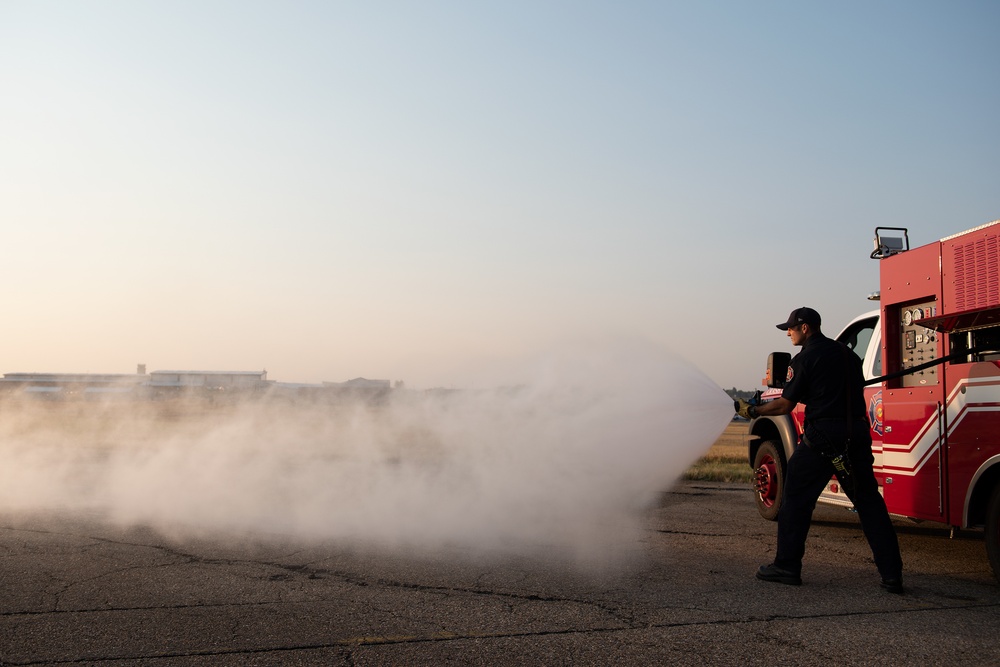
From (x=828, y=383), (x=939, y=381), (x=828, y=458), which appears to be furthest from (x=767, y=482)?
(x=828, y=383)

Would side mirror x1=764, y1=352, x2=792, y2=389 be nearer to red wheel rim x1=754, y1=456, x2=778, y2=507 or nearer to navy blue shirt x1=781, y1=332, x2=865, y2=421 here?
navy blue shirt x1=781, y1=332, x2=865, y2=421

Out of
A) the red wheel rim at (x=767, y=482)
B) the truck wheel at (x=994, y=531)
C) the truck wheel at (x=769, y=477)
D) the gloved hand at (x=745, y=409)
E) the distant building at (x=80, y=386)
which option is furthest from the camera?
the distant building at (x=80, y=386)

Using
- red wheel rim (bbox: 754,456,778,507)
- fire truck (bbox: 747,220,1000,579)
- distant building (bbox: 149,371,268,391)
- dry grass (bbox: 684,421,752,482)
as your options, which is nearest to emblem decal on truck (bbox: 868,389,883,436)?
fire truck (bbox: 747,220,1000,579)

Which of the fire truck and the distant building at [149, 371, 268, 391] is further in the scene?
the distant building at [149, 371, 268, 391]

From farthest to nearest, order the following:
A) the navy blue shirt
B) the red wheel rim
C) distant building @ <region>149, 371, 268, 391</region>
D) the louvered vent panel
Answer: distant building @ <region>149, 371, 268, 391</region>, the red wheel rim, the navy blue shirt, the louvered vent panel

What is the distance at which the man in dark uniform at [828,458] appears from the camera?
18.7ft

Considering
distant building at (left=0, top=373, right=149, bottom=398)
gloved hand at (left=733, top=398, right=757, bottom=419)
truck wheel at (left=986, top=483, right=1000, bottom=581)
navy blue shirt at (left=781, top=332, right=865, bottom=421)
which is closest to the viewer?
truck wheel at (left=986, top=483, right=1000, bottom=581)

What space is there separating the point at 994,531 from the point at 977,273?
1841 millimetres

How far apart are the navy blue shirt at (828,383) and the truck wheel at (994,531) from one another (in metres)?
1.01

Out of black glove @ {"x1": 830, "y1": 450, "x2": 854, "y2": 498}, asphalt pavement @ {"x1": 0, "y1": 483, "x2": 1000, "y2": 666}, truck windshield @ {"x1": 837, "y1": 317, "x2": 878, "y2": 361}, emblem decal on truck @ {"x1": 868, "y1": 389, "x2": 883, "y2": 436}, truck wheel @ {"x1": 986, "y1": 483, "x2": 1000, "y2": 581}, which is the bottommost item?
asphalt pavement @ {"x1": 0, "y1": 483, "x2": 1000, "y2": 666}

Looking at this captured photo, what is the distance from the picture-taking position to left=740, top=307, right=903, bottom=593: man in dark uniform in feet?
→ 18.7

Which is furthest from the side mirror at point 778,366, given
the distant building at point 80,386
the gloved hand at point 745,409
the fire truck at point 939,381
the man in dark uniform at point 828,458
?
the distant building at point 80,386

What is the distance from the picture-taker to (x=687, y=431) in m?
8.05

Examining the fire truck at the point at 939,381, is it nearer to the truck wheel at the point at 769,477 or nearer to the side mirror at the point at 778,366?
the side mirror at the point at 778,366
